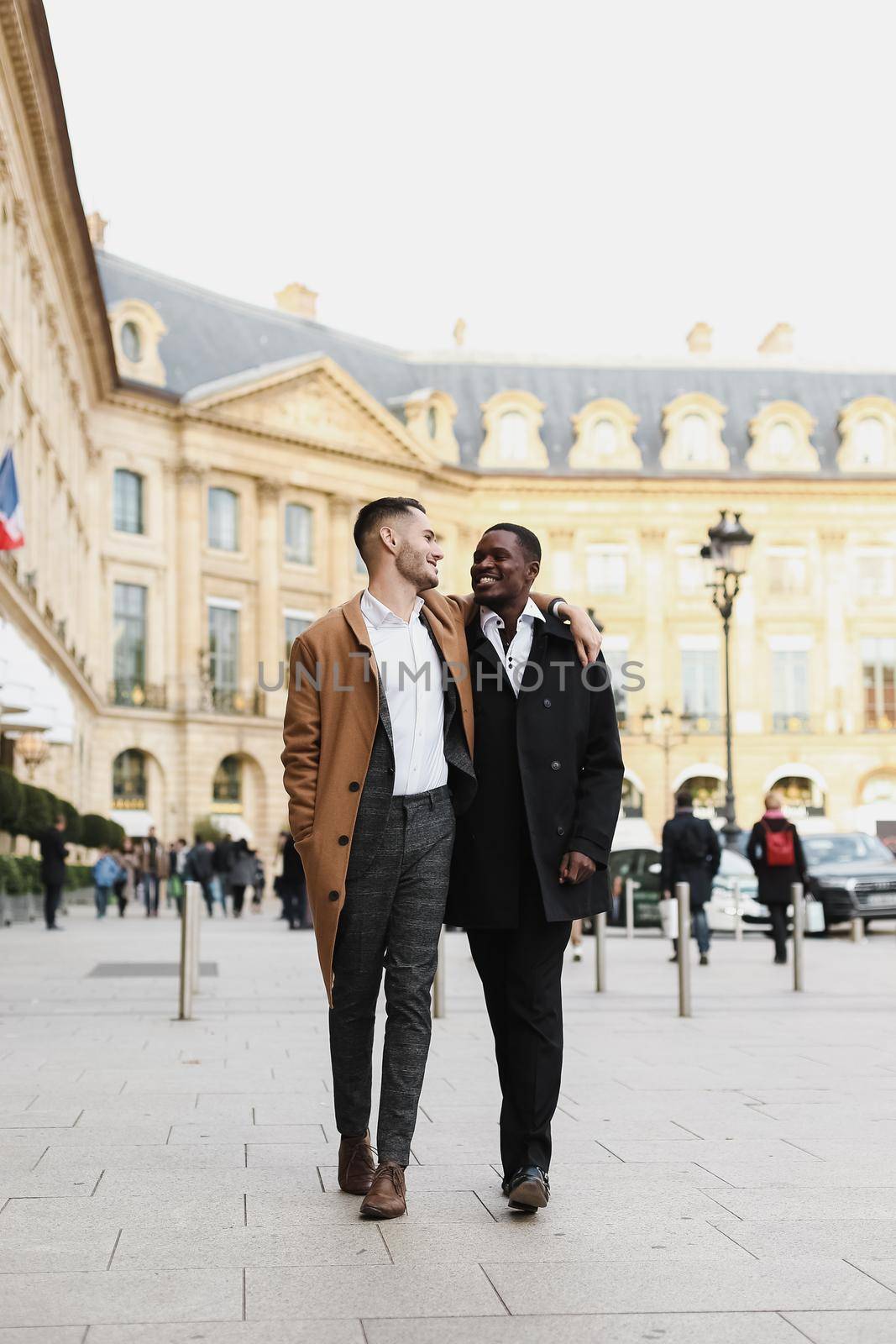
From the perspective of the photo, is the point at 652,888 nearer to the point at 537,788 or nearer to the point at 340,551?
the point at 537,788

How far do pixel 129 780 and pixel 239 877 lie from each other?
2051 centimetres

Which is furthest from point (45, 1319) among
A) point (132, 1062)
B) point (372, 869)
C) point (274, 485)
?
point (274, 485)

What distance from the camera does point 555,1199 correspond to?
576 cm

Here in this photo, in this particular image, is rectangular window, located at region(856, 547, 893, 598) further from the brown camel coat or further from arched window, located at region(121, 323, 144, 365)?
the brown camel coat

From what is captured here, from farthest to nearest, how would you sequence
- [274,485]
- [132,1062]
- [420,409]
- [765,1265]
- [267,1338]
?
[420,409] < [274,485] < [132,1062] < [765,1265] < [267,1338]

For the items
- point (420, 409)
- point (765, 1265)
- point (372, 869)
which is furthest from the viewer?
point (420, 409)

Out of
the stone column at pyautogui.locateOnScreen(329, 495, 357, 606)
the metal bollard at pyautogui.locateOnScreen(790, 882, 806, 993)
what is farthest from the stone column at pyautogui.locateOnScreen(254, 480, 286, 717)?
the metal bollard at pyautogui.locateOnScreen(790, 882, 806, 993)

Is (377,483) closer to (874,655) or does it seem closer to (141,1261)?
(874,655)

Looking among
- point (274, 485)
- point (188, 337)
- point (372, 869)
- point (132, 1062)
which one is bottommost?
point (132, 1062)

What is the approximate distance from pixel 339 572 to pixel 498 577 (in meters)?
55.3

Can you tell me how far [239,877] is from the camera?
35250 millimetres

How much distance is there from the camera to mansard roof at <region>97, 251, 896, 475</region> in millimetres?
64812

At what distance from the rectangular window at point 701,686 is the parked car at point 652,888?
36203 millimetres

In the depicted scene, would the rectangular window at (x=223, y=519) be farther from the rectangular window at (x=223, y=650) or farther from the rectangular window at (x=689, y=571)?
the rectangular window at (x=689, y=571)
